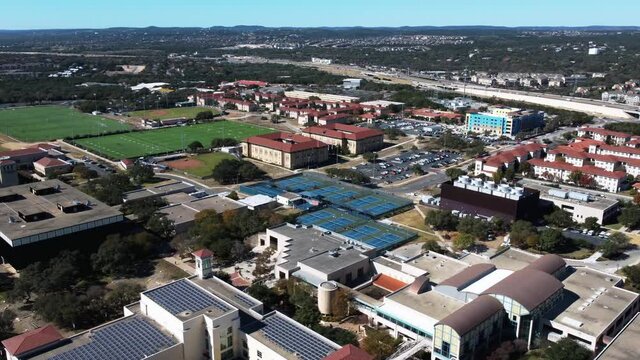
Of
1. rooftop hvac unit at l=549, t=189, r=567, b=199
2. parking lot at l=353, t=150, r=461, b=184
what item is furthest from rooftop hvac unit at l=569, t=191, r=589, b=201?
parking lot at l=353, t=150, r=461, b=184

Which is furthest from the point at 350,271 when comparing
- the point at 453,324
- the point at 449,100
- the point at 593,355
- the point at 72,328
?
the point at 449,100

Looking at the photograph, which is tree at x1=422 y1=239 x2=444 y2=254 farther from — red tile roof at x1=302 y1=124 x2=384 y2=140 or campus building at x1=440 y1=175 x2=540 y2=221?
red tile roof at x1=302 y1=124 x2=384 y2=140

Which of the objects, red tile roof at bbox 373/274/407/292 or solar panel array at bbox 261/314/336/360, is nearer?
solar panel array at bbox 261/314/336/360

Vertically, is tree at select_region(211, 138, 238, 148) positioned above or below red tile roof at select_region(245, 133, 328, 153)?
below

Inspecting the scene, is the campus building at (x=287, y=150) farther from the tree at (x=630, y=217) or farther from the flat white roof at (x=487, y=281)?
the flat white roof at (x=487, y=281)

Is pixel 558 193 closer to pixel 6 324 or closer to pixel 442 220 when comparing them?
pixel 442 220

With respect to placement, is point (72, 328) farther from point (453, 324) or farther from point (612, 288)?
point (612, 288)
